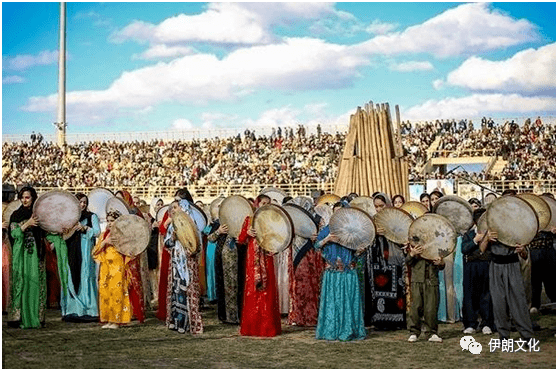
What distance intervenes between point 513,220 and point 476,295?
4.79ft

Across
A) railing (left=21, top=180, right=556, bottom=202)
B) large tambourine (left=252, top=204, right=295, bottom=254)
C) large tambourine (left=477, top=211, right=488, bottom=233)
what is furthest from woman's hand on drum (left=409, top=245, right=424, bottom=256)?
railing (left=21, top=180, right=556, bottom=202)

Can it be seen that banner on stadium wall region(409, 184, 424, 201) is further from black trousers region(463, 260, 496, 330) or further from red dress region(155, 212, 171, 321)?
black trousers region(463, 260, 496, 330)

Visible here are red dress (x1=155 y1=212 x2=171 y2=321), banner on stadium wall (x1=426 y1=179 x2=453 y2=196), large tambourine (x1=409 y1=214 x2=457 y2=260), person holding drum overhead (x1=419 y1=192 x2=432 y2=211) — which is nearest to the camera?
large tambourine (x1=409 y1=214 x2=457 y2=260)

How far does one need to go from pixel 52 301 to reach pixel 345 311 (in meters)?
4.92

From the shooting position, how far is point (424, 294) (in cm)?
938

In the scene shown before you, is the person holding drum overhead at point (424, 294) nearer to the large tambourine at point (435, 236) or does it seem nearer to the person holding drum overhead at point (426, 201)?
the large tambourine at point (435, 236)

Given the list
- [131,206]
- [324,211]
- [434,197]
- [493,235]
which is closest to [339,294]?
[493,235]

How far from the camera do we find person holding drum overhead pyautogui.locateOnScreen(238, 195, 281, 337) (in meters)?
9.77

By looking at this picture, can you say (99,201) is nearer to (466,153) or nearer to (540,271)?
(540,271)

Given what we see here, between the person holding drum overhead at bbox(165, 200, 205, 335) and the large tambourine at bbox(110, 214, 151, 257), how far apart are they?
56 cm

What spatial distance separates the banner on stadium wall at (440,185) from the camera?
2673cm

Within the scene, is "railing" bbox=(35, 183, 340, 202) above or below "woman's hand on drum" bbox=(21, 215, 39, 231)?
above

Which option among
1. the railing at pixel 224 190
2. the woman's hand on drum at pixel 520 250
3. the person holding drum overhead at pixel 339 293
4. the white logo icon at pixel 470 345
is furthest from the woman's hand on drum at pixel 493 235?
the railing at pixel 224 190

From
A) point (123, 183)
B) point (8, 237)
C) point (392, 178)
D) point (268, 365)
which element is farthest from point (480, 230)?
point (123, 183)
